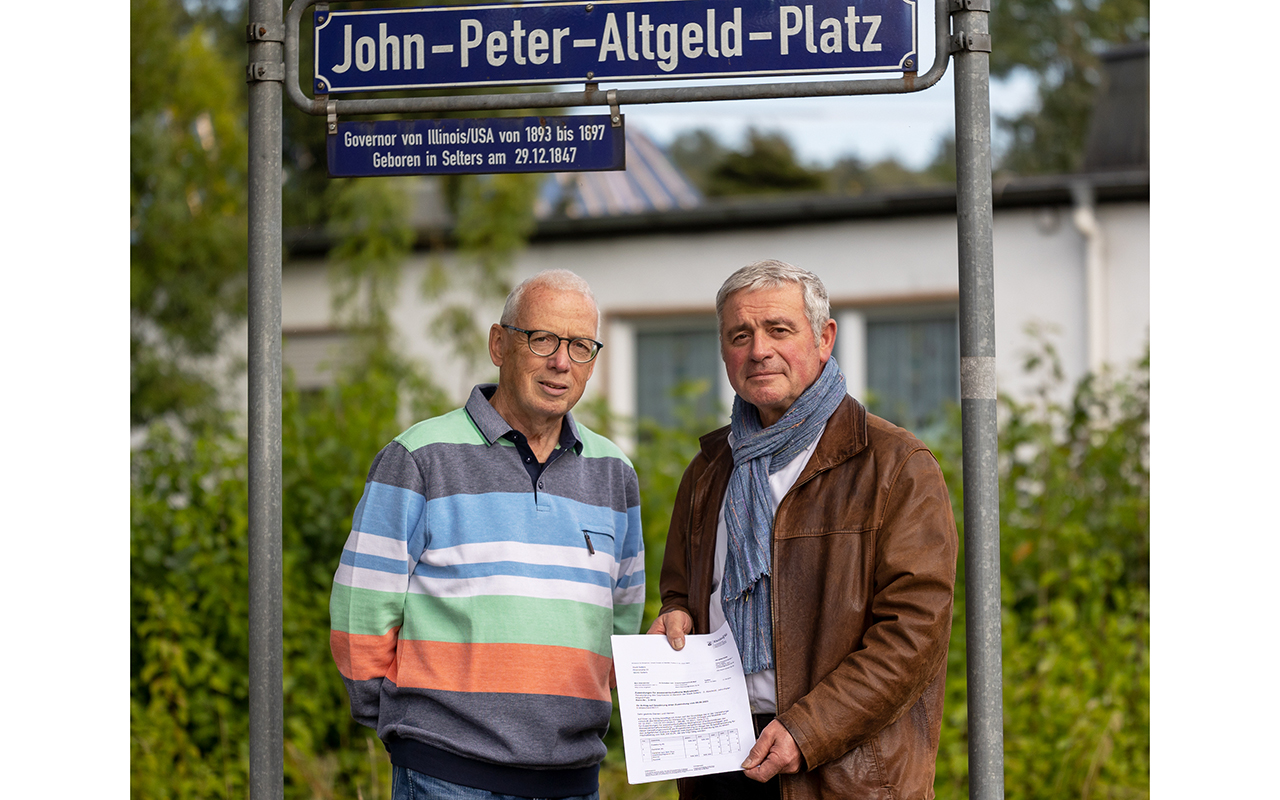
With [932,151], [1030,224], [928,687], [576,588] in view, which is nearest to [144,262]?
[1030,224]

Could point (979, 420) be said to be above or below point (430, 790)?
above

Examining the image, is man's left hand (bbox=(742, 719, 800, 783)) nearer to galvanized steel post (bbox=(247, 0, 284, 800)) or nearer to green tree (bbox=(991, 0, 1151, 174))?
galvanized steel post (bbox=(247, 0, 284, 800))

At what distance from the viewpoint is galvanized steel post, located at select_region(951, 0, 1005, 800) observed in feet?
8.09

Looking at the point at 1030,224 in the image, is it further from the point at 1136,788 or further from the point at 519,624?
the point at 519,624

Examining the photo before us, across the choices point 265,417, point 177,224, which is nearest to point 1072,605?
point 265,417

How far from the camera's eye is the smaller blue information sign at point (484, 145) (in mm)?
2701

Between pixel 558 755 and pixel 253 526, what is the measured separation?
0.87m

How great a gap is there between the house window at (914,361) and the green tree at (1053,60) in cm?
1585

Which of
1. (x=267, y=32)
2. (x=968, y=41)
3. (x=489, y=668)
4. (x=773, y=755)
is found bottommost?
(x=773, y=755)

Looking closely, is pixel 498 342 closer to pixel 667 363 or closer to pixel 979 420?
pixel 979 420

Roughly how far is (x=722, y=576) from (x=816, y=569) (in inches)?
9.7

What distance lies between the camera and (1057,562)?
5582mm

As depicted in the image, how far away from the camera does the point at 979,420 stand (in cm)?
248

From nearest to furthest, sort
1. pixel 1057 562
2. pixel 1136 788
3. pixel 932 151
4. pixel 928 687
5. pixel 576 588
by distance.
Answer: pixel 928 687
pixel 576 588
pixel 1136 788
pixel 1057 562
pixel 932 151
